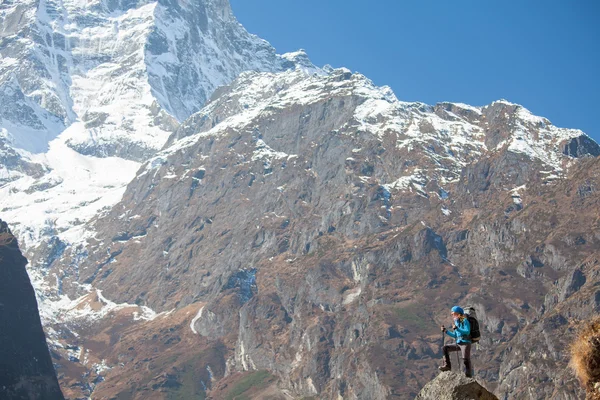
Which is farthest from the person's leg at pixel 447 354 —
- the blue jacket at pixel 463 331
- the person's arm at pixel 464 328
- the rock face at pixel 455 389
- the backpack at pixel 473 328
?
the backpack at pixel 473 328

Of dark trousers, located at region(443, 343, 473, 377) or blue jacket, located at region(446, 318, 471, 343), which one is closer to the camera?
dark trousers, located at region(443, 343, 473, 377)

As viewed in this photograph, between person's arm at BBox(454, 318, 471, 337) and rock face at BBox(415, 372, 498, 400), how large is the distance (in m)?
1.48

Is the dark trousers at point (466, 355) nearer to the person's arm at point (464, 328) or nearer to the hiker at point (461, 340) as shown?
the hiker at point (461, 340)

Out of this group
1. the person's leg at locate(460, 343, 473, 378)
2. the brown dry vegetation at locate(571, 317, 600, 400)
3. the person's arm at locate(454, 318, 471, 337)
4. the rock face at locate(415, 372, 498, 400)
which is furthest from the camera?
the person's arm at locate(454, 318, 471, 337)

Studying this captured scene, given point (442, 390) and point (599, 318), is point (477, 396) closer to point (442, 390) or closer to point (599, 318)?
point (442, 390)

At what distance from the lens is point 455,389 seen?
29.9m

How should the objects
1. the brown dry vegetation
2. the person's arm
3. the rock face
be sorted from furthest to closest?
the person's arm → the rock face → the brown dry vegetation

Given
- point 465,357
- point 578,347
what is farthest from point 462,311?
point 578,347

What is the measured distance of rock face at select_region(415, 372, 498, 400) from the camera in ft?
→ 96.9

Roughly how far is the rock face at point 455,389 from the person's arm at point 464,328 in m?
1.48

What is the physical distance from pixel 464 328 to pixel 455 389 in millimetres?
2163

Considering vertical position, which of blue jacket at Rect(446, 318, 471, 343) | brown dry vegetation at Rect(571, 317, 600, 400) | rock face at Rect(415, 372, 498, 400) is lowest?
rock face at Rect(415, 372, 498, 400)

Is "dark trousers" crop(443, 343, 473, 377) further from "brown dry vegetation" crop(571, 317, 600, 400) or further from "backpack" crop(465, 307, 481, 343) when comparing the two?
"brown dry vegetation" crop(571, 317, 600, 400)

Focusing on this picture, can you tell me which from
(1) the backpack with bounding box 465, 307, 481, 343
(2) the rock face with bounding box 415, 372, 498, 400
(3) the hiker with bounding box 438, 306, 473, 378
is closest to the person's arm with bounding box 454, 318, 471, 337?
(3) the hiker with bounding box 438, 306, 473, 378
